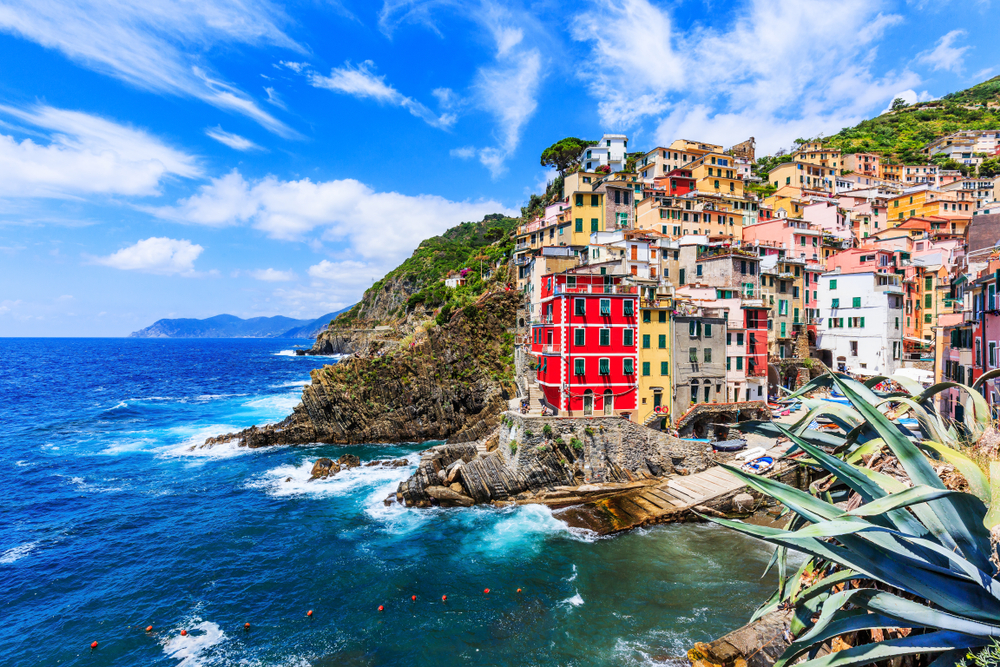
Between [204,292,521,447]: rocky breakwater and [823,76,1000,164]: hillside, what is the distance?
10639cm

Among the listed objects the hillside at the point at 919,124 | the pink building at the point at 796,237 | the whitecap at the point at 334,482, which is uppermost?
the hillside at the point at 919,124

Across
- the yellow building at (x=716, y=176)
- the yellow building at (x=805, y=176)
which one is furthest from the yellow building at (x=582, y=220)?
the yellow building at (x=805, y=176)

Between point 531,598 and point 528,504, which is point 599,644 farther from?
point 528,504

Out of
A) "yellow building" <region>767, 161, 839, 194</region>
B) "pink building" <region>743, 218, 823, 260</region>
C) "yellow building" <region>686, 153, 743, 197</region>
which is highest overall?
"yellow building" <region>767, 161, 839, 194</region>

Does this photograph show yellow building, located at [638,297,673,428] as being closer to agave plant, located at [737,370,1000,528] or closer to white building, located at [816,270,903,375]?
white building, located at [816,270,903,375]

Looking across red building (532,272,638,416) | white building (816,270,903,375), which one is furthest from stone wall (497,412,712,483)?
white building (816,270,903,375)

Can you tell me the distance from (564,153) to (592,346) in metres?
66.7

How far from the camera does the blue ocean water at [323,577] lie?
20.9 metres

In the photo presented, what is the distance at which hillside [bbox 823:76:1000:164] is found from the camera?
119688mm

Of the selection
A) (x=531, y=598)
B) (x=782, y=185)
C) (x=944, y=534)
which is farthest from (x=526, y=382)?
(x=782, y=185)

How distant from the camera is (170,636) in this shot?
856 inches

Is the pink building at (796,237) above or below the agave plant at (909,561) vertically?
above

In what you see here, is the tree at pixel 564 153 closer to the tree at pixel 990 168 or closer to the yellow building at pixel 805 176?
the yellow building at pixel 805 176

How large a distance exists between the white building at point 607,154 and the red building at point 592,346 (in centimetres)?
5575
